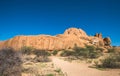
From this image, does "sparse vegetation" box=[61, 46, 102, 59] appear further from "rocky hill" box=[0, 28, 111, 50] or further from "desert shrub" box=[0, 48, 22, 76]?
"desert shrub" box=[0, 48, 22, 76]

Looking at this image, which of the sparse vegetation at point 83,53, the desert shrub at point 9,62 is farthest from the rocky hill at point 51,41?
the desert shrub at point 9,62

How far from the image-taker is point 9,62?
12.5 metres

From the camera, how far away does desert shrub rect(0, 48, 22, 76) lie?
39.9 feet

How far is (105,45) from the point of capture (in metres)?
90.2

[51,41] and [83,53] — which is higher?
[51,41]

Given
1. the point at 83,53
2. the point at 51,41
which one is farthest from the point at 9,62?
the point at 51,41

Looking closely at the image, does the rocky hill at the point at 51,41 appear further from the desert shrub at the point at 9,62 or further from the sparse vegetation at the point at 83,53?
the desert shrub at the point at 9,62

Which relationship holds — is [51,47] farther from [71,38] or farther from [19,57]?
[19,57]

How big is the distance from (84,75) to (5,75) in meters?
6.22

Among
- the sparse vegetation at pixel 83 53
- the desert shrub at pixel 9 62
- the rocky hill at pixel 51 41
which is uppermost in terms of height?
the rocky hill at pixel 51 41

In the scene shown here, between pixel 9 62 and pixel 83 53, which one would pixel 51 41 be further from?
pixel 9 62

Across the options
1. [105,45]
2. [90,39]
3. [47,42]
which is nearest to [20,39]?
[47,42]

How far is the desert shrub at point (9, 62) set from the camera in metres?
12.2

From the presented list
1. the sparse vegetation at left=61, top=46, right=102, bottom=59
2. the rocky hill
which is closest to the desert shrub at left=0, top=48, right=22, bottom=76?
the sparse vegetation at left=61, top=46, right=102, bottom=59
